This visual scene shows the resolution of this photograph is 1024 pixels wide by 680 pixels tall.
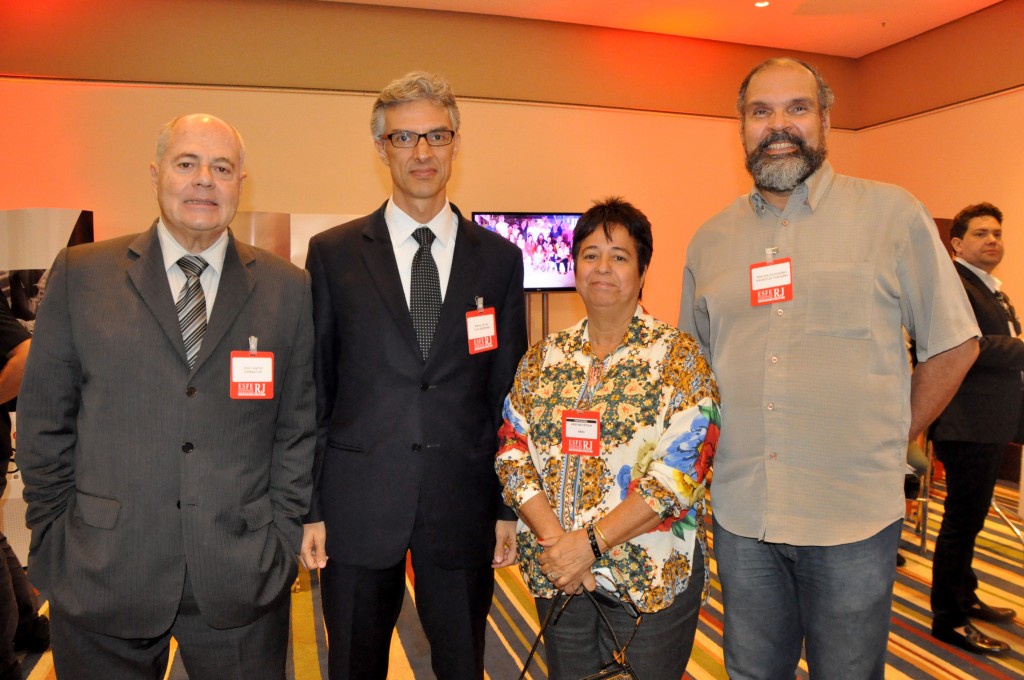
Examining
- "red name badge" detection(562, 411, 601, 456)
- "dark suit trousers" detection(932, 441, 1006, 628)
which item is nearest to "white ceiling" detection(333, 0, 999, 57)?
"dark suit trousers" detection(932, 441, 1006, 628)

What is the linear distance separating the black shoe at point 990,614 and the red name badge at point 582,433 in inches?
112

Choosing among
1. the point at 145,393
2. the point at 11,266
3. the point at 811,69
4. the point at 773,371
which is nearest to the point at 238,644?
the point at 145,393

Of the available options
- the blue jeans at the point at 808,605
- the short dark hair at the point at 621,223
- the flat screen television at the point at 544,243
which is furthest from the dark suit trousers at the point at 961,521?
the flat screen television at the point at 544,243

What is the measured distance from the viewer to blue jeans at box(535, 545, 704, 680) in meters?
1.72

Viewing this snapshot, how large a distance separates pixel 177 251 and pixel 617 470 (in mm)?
1188

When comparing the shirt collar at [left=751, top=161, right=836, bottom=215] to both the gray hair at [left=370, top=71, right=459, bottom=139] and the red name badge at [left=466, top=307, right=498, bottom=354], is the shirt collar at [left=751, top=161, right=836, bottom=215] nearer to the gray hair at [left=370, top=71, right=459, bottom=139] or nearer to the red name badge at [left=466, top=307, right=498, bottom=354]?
the red name badge at [left=466, top=307, right=498, bottom=354]

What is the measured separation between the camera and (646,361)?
1.79 meters

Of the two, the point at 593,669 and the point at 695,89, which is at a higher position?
the point at 695,89

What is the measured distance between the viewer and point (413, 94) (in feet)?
6.48

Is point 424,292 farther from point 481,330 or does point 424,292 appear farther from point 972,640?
point 972,640

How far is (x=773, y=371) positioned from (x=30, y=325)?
4.46 metres

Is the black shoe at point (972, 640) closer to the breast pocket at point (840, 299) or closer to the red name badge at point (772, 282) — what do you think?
the breast pocket at point (840, 299)

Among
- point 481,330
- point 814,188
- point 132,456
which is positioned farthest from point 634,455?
point 132,456

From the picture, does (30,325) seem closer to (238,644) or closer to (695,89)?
(238,644)
